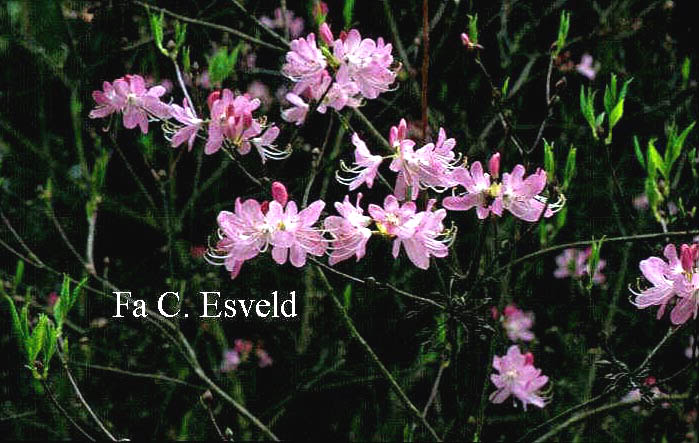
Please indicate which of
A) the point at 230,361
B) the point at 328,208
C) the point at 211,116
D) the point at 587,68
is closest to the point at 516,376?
the point at 328,208

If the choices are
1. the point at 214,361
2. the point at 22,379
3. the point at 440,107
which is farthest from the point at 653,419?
the point at 22,379

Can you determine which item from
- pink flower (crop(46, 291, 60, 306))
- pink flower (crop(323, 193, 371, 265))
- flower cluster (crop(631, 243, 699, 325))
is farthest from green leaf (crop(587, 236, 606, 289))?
pink flower (crop(46, 291, 60, 306))

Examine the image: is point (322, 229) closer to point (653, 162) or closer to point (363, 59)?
point (363, 59)

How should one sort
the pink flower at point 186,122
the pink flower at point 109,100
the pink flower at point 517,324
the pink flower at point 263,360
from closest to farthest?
the pink flower at point 186,122 → the pink flower at point 109,100 → the pink flower at point 517,324 → the pink flower at point 263,360

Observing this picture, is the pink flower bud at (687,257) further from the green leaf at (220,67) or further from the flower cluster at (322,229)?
the green leaf at (220,67)

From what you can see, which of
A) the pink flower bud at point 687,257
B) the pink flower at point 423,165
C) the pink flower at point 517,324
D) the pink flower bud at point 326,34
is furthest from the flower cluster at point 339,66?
the pink flower at point 517,324
